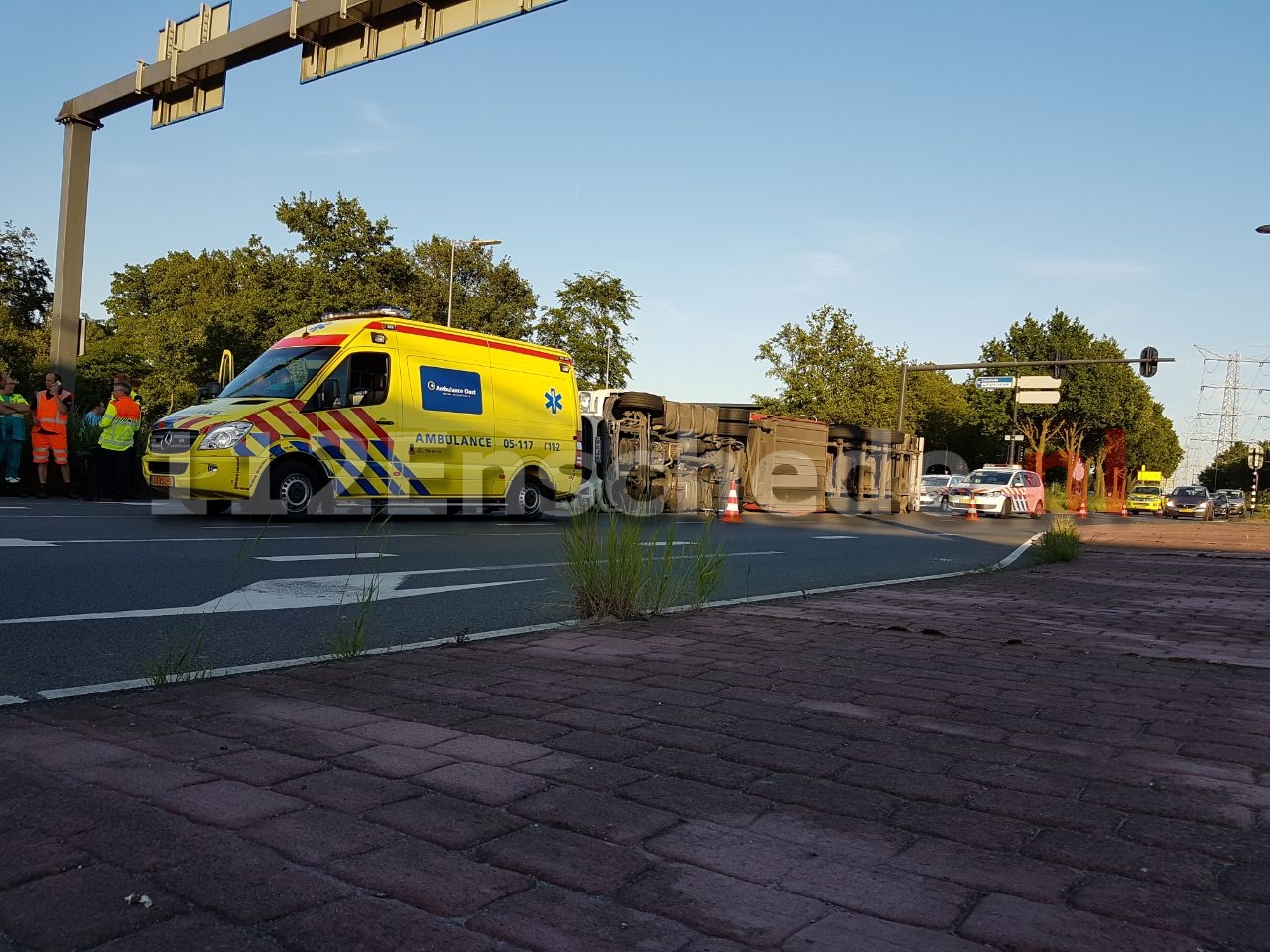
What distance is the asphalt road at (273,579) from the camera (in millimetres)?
5168

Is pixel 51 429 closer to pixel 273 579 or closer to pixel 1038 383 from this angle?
pixel 273 579

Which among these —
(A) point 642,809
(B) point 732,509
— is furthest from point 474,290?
(A) point 642,809

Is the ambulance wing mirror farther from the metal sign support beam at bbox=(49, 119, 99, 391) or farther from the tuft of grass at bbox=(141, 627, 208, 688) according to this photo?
the tuft of grass at bbox=(141, 627, 208, 688)

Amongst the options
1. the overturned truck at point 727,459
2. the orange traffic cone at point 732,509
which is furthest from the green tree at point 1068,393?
the orange traffic cone at point 732,509

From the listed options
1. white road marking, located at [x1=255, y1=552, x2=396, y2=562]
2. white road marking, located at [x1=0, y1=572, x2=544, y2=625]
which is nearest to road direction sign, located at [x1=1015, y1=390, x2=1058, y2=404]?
white road marking, located at [x1=255, y1=552, x2=396, y2=562]

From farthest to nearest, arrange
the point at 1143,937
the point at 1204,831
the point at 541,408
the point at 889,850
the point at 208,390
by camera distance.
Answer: the point at 541,408 → the point at 208,390 → the point at 1204,831 → the point at 889,850 → the point at 1143,937

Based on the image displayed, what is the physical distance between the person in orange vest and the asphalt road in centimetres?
88

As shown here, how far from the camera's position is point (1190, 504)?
4962cm

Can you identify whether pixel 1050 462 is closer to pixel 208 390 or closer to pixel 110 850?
pixel 208 390

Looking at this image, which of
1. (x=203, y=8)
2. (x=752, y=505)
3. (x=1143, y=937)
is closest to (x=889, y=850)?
(x=1143, y=937)

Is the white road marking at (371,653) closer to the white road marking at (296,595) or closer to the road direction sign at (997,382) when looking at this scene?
the white road marking at (296,595)

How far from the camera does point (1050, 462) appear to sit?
223ft

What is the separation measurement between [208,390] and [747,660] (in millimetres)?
12400

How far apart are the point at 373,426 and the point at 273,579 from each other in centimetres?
671
